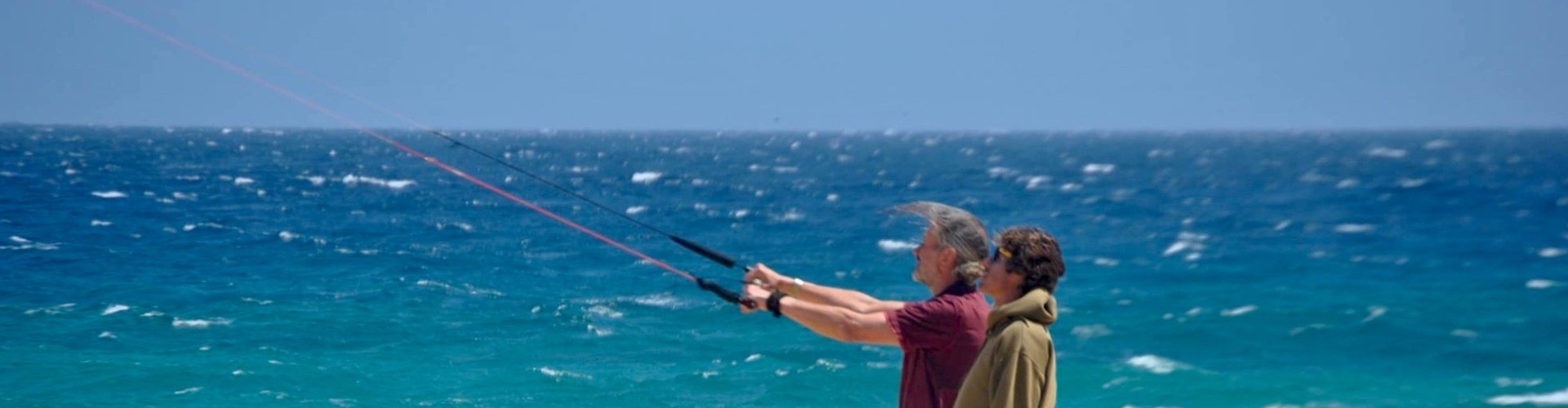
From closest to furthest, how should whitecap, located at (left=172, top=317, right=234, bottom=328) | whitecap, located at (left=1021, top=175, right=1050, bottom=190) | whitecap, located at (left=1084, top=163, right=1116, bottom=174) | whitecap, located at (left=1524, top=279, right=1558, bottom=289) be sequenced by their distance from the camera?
whitecap, located at (left=172, top=317, right=234, bottom=328) → whitecap, located at (left=1524, top=279, right=1558, bottom=289) → whitecap, located at (left=1021, top=175, right=1050, bottom=190) → whitecap, located at (left=1084, top=163, right=1116, bottom=174)

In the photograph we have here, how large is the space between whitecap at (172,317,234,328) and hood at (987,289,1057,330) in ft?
37.4

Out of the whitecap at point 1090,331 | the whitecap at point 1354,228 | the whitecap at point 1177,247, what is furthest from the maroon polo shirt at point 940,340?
the whitecap at point 1354,228

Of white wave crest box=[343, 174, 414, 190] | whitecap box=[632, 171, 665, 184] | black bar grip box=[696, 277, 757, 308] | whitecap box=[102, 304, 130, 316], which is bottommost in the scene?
black bar grip box=[696, 277, 757, 308]

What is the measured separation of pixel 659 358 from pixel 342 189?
25.2 metres

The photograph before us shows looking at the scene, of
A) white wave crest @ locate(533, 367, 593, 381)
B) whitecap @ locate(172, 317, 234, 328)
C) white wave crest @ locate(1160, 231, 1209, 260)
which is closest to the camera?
white wave crest @ locate(533, 367, 593, 381)

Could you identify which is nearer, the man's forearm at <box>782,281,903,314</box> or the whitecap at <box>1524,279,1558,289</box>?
the man's forearm at <box>782,281,903,314</box>

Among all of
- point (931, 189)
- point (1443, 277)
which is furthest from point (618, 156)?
point (1443, 277)

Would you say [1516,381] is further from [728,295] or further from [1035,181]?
[1035,181]

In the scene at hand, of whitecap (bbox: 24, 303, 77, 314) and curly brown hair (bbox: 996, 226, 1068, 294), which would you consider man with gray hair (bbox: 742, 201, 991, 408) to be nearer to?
curly brown hair (bbox: 996, 226, 1068, 294)

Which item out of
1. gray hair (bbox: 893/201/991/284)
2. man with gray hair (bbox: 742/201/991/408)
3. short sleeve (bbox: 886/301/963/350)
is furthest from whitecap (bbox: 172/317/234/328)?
gray hair (bbox: 893/201/991/284)

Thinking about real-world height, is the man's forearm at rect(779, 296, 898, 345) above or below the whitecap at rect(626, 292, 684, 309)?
below

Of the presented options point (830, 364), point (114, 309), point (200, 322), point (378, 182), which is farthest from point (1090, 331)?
point (378, 182)

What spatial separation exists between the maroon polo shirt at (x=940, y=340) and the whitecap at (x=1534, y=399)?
29.5 ft

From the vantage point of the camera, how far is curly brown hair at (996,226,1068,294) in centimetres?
358
